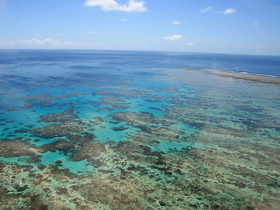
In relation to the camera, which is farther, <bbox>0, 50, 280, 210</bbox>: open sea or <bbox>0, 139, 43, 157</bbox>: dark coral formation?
<bbox>0, 139, 43, 157</bbox>: dark coral formation

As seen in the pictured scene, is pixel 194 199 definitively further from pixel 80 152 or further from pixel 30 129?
pixel 30 129

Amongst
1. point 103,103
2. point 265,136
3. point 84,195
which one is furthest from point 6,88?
point 265,136

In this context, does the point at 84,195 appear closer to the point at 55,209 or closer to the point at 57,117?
the point at 55,209

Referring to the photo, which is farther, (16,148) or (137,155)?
(16,148)

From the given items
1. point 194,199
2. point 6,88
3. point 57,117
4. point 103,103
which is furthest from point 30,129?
point 6,88

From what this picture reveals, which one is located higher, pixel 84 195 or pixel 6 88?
pixel 6 88

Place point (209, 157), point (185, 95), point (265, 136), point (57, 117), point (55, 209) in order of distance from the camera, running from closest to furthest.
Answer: point (55, 209) < point (209, 157) < point (265, 136) < point (57, 117) < point (185, 95)

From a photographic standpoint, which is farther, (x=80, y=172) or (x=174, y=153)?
(x=174, y=153)

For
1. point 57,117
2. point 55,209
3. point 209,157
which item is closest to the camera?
point 55,209

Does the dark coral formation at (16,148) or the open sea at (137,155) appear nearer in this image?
the open sea at (137,155)
